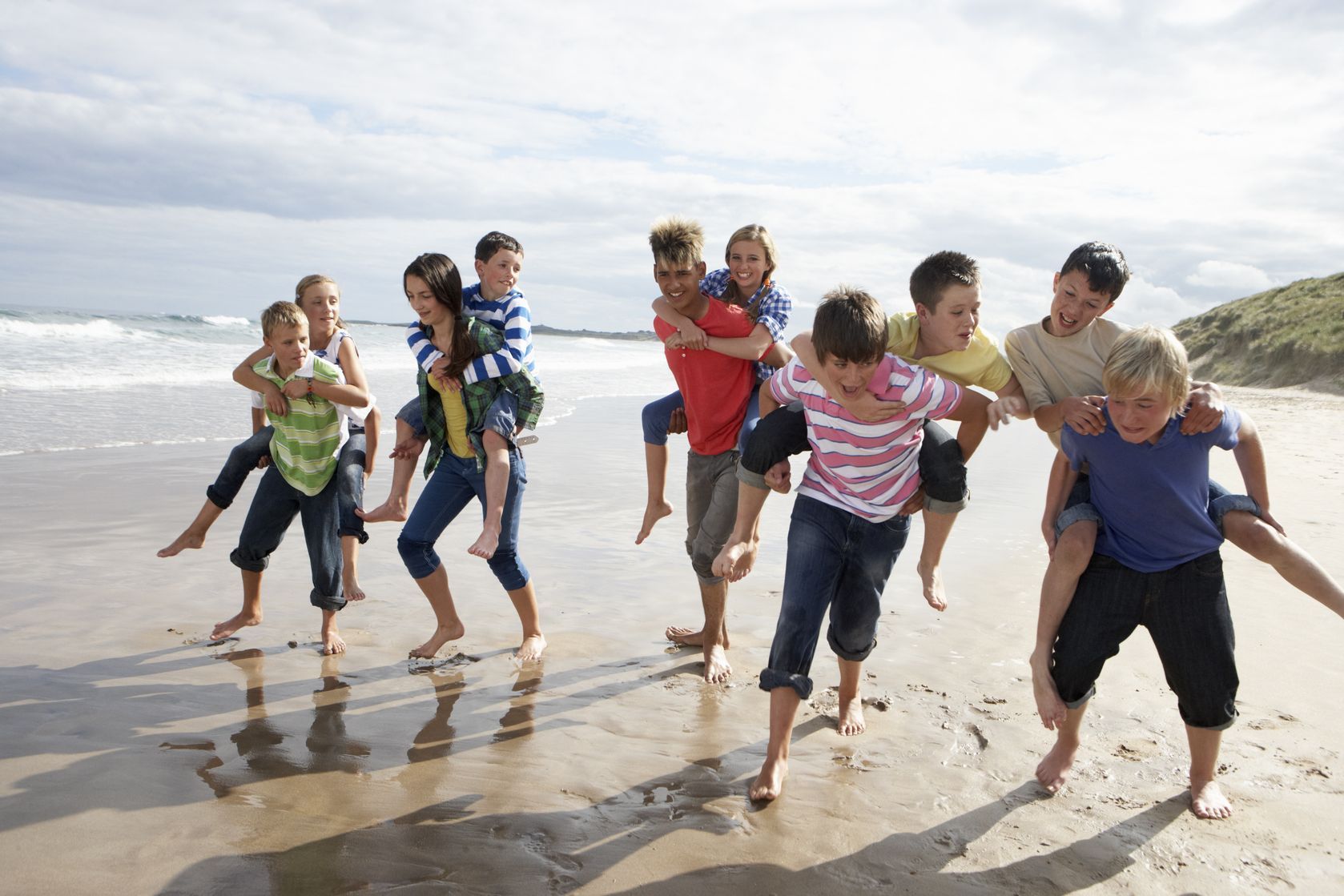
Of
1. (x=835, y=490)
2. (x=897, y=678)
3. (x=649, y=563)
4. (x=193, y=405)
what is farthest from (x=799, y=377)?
(x=193, y=405)

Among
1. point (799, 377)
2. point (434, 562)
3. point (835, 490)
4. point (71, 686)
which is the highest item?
point (799, 377)

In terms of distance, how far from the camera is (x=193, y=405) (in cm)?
1441

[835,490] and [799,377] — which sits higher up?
[799,377]

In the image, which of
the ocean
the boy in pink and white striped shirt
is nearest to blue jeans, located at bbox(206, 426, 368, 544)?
the boy in pink and white striped shirt

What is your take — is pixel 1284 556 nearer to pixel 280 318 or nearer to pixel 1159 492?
pixel 1159 492

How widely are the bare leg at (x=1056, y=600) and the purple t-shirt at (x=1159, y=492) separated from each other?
0.11 m

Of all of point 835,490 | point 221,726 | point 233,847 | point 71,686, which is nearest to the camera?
point 233,847

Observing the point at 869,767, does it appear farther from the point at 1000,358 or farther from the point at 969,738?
the point at 1000,358

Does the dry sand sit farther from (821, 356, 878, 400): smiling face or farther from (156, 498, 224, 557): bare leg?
(821, 356, 878, 400): smiling face

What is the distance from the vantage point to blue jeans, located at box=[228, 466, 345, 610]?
16.2 feet

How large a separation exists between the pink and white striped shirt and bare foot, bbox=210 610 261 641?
10.1ft

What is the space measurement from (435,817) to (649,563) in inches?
146

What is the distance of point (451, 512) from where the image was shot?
489 cm

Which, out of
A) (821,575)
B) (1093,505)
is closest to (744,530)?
(821,575)
